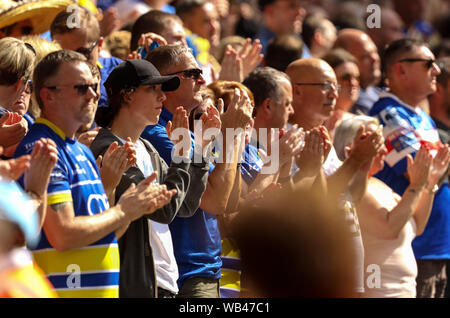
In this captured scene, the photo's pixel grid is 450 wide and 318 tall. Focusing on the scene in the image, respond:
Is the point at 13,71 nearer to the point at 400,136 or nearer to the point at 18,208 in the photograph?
the point at 18,208

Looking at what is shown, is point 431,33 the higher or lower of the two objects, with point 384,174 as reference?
higher

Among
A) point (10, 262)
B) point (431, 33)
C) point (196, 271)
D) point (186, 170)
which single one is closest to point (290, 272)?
point (196, 271)

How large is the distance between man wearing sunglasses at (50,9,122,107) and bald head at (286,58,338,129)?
1279 mm

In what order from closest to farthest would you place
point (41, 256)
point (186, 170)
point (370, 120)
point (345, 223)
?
point (41, 256)
point (186, 170)
point (345, 223)
point (370, 120)

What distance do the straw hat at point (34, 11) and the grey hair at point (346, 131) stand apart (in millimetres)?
2016

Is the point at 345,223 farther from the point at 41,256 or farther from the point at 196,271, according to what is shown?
the point at 41,256

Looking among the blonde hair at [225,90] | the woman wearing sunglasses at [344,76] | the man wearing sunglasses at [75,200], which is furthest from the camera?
the woman wearing sunglasses at [344,76]

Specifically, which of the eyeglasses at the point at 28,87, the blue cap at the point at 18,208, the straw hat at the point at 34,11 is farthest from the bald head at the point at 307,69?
the blue cap at the point at 18,208

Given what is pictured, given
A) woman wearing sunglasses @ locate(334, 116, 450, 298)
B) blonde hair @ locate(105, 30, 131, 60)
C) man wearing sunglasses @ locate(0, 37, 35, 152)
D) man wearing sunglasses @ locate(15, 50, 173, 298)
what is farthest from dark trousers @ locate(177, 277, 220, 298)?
blonde hair @ locate(105, 30, 131, 60)

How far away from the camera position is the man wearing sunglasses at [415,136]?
6512 mm

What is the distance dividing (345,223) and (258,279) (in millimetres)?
840

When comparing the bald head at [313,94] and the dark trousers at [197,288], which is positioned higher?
the bald head at [313,94]

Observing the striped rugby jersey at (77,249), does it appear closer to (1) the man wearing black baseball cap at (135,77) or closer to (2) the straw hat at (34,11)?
(1) the man wearing black baseball cap at (135,77)
